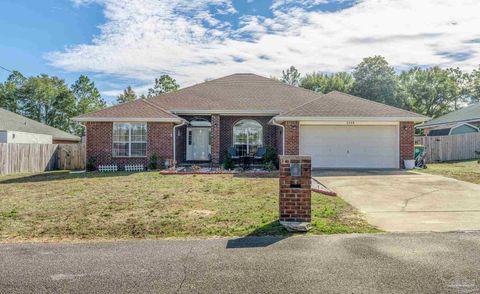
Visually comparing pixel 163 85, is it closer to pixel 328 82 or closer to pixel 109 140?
pixel 328 82

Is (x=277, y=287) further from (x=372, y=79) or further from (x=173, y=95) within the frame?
(x=372, y=79)

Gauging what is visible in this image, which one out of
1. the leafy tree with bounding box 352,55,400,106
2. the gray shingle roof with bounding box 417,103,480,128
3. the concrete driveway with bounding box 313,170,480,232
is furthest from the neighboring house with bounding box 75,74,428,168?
the leafy tree with bounding box 352,55,400,106

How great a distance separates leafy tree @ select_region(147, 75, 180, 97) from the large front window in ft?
103

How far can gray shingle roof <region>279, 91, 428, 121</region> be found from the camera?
635 inches

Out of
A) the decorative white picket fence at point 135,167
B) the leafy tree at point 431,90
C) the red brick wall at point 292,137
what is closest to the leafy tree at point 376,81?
the leafy tree at point 431,90

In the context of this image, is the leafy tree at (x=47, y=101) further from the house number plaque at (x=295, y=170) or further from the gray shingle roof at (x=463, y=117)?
the house number plaque at (x=295, y=170)

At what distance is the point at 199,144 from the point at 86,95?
1392 inches

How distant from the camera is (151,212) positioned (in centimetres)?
735

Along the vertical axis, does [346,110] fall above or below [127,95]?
below

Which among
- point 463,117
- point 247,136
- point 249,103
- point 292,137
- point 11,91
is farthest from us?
point 11,91

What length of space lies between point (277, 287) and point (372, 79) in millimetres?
39065

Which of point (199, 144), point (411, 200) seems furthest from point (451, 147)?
point (411, 200)

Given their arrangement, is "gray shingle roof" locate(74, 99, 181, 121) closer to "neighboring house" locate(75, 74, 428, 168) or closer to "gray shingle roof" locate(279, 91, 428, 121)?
"neighboring house" locate(75, 74, 428, 168)

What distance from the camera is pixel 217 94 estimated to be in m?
21.0
